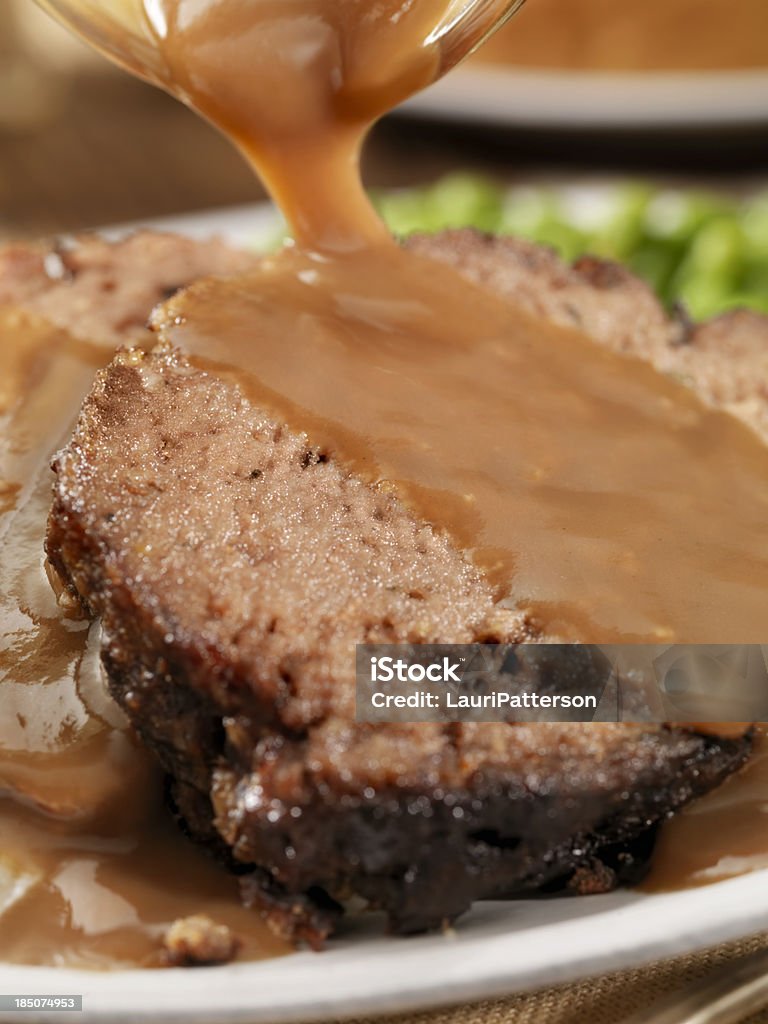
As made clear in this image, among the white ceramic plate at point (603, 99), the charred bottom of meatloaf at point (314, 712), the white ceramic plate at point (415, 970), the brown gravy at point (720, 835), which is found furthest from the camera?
the white ceramic plate at point (603, 99)

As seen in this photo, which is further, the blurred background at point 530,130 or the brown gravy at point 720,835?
the blurred background at point 530,130

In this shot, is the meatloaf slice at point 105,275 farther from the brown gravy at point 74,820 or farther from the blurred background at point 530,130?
the blurred background at point 530,130

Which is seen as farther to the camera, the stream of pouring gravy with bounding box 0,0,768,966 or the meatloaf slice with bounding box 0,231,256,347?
the meatloaf slice with bounding box 0,231,256,347

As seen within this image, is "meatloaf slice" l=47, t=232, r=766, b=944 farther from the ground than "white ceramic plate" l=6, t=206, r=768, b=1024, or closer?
farther from the ground

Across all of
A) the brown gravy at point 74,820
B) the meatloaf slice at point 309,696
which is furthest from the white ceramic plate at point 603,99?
the brown gravy at point 74,820

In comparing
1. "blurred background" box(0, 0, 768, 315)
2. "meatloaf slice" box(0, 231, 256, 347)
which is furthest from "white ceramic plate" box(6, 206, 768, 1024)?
"blurred background" box(0, 0, 768, 315)

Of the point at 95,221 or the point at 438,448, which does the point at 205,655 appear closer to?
the point at 438,448

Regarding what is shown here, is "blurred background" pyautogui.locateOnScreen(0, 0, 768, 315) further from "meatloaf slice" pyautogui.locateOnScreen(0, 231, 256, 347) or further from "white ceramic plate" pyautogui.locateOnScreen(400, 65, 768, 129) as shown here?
"meatloaf slice" pyautogui.locateOnScreen(0, 231, 256, 347)
